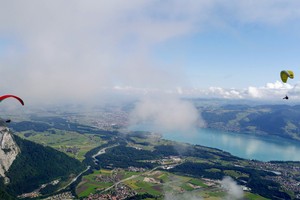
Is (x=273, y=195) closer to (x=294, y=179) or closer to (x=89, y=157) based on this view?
(x=294, y=179)

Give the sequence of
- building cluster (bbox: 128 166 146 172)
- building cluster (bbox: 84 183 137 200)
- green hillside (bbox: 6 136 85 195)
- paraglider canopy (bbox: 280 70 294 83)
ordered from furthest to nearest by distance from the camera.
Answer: building cluster (bbox: 128 166 146 172) → green hillside (bbox: 6 136 85 195) → building cluster (bbox: 84 183 137 200) → paraglider canopy (bbox: 280 70 294 83)

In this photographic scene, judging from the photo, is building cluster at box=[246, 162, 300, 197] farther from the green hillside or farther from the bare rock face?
the bare rock face

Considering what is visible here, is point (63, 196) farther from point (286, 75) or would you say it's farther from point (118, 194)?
point (286, 75)

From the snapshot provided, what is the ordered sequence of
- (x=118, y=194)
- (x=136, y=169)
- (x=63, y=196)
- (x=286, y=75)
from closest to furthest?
(x=286, y=75)
(x=63, y=196)
(x=118, y=194)
(x=136, y=169)

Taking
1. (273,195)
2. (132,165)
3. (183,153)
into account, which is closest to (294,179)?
(273,195)

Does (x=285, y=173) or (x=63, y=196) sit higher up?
(x=63, y=196)

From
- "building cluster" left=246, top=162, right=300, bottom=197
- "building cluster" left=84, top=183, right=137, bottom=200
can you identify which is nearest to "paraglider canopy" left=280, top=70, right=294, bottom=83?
"building cluster" left=84, top=183, right=137, bottom=200

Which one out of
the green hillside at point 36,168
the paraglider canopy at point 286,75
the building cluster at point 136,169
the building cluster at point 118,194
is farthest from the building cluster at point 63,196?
the paraglider canopy at point 286,75

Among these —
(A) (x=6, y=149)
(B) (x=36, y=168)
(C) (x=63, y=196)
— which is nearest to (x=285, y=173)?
(C) (x=63, y=196)

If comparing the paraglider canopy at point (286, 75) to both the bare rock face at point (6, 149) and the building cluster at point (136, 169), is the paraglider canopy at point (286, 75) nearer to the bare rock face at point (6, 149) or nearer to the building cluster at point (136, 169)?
the bare rock face at point (6, 149)
